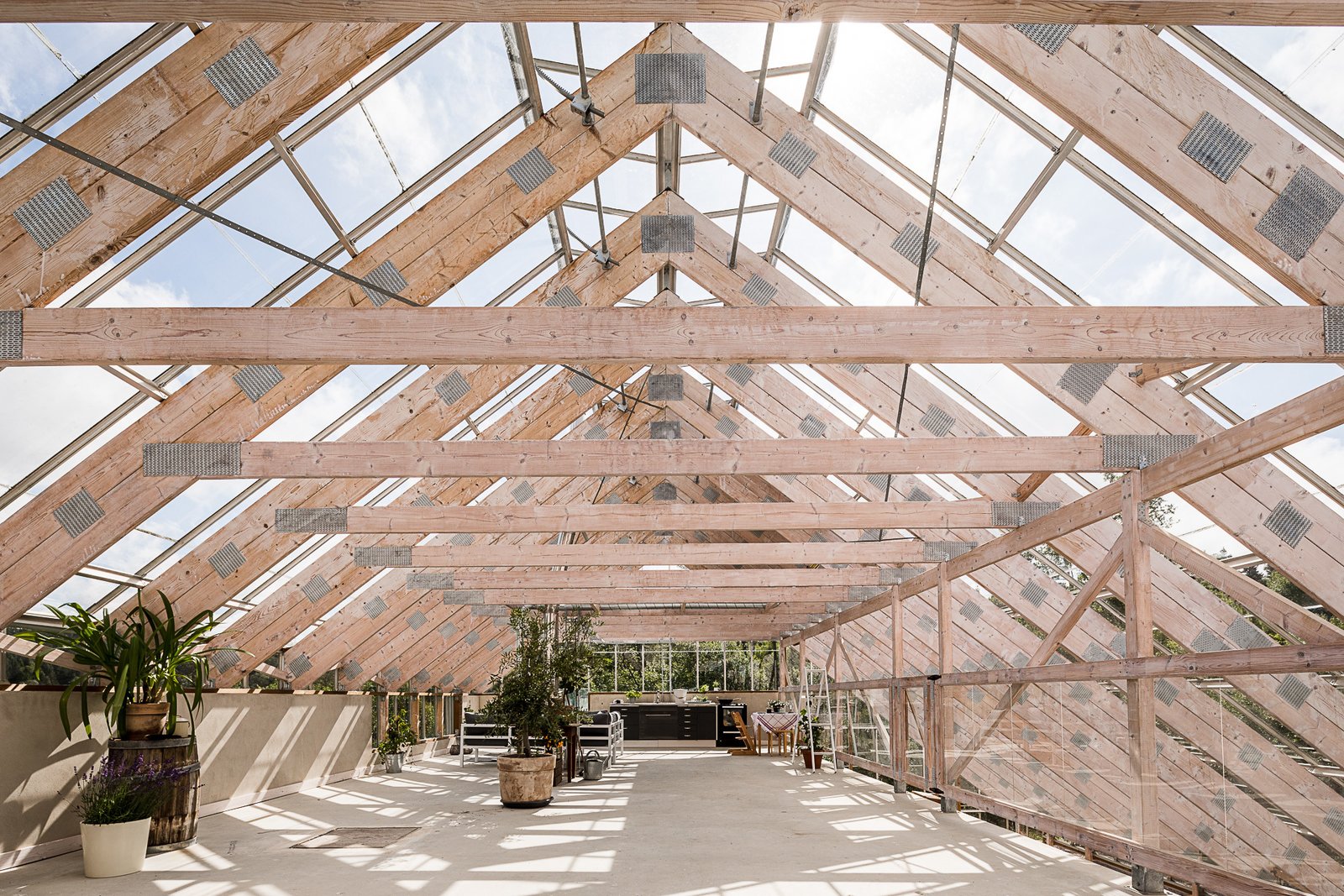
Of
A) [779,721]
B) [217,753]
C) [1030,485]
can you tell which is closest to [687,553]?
[1030,485]

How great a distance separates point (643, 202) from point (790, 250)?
1.26 m

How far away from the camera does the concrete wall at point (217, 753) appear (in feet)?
22.3

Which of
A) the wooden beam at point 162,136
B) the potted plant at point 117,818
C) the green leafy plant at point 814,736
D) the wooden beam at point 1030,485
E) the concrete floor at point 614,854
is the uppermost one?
the wooden beam at point 162,136

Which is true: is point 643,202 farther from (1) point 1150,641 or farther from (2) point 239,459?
(1) point 1150,641

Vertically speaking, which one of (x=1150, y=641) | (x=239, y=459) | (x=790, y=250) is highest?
(x=790, y=250)

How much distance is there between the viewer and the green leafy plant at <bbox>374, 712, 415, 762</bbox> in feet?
49.8

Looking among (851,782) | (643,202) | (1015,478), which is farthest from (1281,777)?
(851,782)

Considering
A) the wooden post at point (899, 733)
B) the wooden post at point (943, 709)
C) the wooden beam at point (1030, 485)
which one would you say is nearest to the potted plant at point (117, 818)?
the wooden post at point (943, 709)

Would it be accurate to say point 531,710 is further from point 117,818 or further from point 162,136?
point 162,136

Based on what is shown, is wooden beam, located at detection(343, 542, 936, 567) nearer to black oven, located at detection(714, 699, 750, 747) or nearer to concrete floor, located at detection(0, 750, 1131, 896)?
concrete floor, located at detection(0, 750, 1131, 896)

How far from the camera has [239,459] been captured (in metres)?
6.62

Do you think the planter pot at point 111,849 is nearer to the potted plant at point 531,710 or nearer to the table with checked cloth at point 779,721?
the potted plant at point 531,710

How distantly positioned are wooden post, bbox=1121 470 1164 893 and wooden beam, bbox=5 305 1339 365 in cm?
160

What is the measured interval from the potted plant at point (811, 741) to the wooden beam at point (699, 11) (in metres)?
13.0
